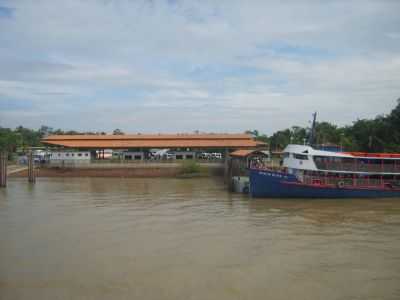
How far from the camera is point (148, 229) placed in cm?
1961

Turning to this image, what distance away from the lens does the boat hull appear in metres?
29.5

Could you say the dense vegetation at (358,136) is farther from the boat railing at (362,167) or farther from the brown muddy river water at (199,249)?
the brown muddy river water at (199,249)

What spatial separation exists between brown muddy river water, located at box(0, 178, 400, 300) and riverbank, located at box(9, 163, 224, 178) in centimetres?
1915

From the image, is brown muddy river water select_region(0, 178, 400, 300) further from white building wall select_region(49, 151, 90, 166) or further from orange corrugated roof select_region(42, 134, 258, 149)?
orange corrugated roof select_region(42, 134, 258, 149)

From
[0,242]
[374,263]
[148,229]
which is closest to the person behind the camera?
[374,263]

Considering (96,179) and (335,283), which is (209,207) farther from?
(96,179)

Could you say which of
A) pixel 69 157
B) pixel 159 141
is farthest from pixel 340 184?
pixel 69 157

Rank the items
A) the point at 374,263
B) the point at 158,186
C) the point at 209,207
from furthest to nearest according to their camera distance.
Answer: the point at 158,186 < the point at 209,207 < the point at 374,263

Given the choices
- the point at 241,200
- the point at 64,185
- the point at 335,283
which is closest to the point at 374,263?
the point at 335,283

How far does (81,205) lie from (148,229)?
879cm

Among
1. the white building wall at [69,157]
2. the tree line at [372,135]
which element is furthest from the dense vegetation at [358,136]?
the white building wall at [69,157]

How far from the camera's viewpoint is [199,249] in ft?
52.7

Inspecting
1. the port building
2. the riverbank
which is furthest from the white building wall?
the riverbank

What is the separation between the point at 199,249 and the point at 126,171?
3338 centimetres
